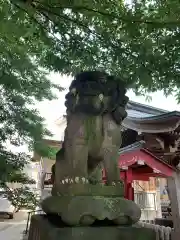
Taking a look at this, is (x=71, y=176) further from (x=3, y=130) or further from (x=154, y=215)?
(x=154, y=215)

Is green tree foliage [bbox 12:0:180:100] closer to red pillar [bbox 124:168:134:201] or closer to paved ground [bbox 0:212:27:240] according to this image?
red pillar [bbox 124:168:134:201]

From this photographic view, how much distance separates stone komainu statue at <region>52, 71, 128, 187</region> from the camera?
187 cm

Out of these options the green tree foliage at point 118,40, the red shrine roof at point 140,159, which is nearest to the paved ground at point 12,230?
the red shrine roof at point 140,159

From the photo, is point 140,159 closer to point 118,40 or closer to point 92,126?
point 118,40

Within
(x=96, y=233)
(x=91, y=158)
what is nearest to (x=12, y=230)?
(x=91, y=158)

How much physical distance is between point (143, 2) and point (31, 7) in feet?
3.91

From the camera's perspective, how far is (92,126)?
1944mm

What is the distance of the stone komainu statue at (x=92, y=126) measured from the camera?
1.87 metres

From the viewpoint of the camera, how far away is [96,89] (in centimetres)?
198

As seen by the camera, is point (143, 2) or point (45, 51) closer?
point (143, 2)

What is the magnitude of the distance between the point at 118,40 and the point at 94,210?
173 cm

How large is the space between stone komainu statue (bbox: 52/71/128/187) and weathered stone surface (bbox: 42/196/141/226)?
0.68 ft

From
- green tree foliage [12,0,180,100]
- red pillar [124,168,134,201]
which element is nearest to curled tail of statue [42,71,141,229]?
green tree foliage [12,0,180,100]

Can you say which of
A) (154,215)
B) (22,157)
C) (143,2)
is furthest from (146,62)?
(154,215)
